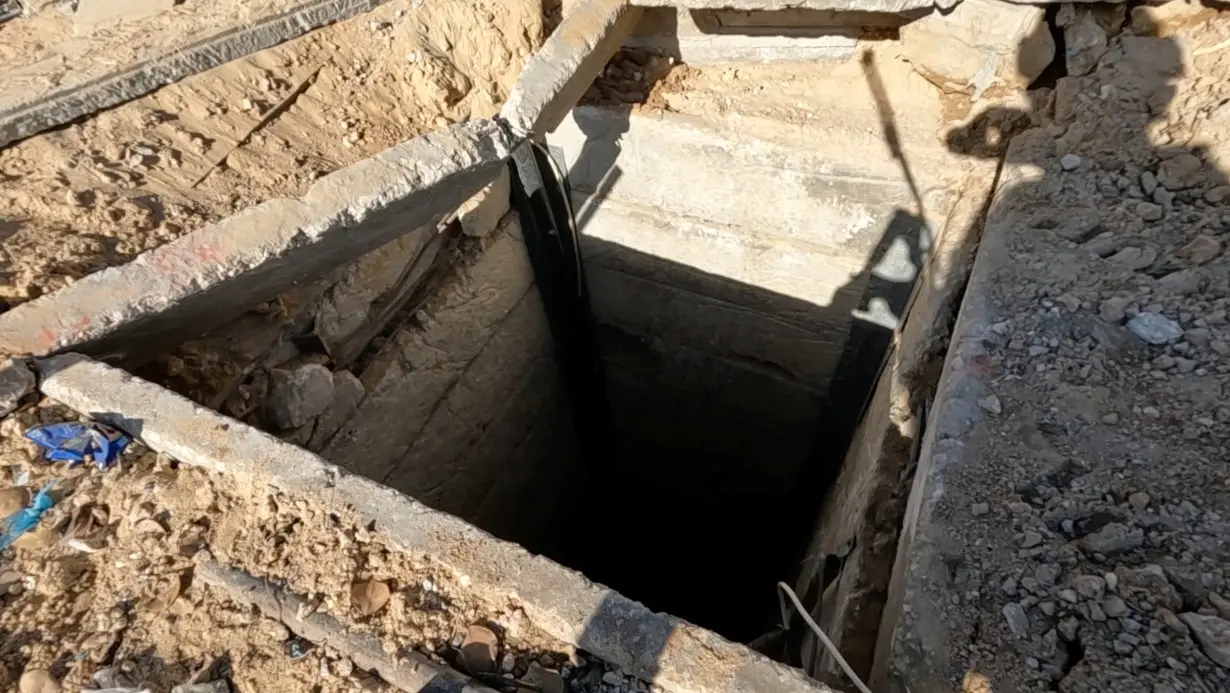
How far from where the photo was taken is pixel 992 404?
2213 millimetres

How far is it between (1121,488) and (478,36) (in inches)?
123

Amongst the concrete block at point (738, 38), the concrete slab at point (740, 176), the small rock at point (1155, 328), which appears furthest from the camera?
the concrete block at point (738, 38)

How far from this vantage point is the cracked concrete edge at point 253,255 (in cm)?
238

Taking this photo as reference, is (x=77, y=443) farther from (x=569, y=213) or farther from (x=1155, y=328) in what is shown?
(x=1155, y=328)

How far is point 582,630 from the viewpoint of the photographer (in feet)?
5.76

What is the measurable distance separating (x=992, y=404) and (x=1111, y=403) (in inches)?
12.6

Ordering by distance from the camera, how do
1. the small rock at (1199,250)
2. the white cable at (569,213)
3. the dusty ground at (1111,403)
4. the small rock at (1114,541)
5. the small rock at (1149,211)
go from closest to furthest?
the dusty ground at (1111,403) < the small rock at (1114,541) < the small rock at (1199,250) < the small rock at (1149,211) < the white cable at (569,213)

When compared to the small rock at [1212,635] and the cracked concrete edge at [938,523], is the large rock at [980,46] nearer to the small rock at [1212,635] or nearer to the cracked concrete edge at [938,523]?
the cracked concrete edge at [938,523]

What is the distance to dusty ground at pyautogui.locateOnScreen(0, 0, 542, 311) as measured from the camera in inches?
109

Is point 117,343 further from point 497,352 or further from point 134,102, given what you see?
point 497,352

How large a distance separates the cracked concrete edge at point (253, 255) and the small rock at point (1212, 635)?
2.57m

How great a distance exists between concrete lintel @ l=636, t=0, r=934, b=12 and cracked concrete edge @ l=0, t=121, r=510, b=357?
105 centimetres

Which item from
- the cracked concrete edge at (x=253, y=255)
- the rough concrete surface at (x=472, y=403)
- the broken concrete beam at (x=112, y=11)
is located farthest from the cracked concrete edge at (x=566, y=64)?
the broken concrete beam at (x=112, y=11)

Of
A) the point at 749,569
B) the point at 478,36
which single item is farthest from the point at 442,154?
the point at 749,569
